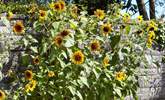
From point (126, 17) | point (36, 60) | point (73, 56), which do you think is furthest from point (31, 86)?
point (126, 17)

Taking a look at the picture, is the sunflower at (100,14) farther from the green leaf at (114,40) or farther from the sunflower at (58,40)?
the sunflower at (58,40)

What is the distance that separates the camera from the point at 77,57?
4.15 metres

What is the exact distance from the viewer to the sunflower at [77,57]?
4133mm

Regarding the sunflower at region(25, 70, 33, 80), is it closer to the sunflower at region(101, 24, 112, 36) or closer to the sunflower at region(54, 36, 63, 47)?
the sunflower at region(54, 36, 63, 47)

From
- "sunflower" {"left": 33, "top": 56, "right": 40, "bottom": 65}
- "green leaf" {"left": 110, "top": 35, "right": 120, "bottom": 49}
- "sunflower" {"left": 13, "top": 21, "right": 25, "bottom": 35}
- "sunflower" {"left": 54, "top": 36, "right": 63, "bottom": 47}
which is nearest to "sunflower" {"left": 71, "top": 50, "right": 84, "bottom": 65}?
"sunflower" {"left": 54, "top": 36, "right": 63, "bottom": 47}

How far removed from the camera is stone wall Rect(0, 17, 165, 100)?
4.30 m

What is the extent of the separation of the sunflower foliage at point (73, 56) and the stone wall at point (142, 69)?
0.10 metres

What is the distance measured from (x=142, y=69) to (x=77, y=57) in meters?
1.74

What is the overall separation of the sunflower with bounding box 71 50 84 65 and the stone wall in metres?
0.59

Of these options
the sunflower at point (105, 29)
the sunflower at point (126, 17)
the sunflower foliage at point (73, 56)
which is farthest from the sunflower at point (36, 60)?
the sunflower at point (126, 17)

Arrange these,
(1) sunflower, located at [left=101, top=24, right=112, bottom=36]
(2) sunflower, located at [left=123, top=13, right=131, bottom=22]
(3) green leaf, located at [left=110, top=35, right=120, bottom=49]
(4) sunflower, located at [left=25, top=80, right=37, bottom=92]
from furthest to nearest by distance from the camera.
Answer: (2) sunflower, located at [left=123, top=13, right=131, bottom=22] < (3) green leaf, located at [left=110, top=35, right=120, bottom=49] < (1) sunflower, located at [left=101, top=24, right=112, bottom=36] < (4) sunflower, located at [left=25, top=80, right=37, bottom=92]

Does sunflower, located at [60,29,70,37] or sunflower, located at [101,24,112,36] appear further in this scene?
sunflower, located at [101,24,112,36]

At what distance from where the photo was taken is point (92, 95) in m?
4.48

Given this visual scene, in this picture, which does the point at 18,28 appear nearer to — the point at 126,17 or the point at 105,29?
the point at 105,29
